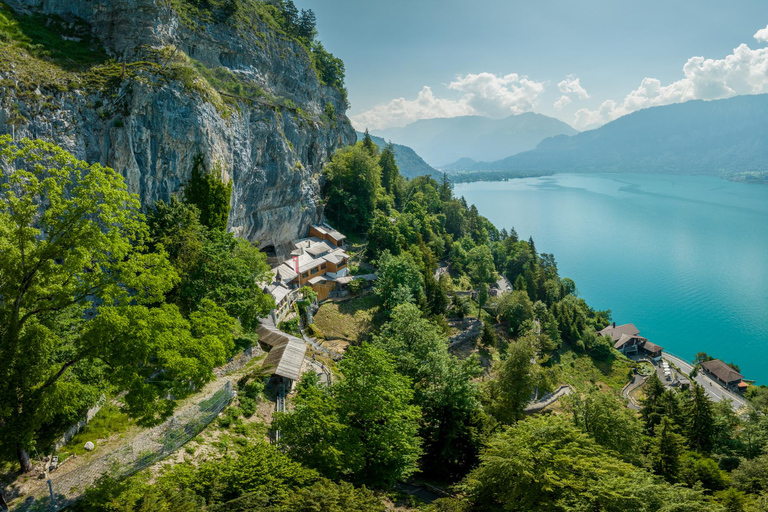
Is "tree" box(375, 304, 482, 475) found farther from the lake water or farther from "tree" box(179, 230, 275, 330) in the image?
the lake water

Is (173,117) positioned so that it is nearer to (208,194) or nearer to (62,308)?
(208,194)

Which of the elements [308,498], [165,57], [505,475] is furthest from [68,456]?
[165,57]

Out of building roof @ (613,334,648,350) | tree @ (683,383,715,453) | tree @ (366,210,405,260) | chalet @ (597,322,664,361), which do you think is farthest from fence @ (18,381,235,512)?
chalet @ (597,322,664,361)

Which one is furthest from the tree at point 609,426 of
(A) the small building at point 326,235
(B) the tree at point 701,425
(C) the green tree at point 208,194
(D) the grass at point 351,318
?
(A) the small building at point 326,235

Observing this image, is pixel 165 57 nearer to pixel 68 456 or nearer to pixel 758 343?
pixel 68 456

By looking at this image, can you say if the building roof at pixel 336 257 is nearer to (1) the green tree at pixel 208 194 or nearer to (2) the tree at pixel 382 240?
(2) the tree at pixel 382 240

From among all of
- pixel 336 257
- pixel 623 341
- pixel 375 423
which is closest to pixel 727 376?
pixel 623 341
